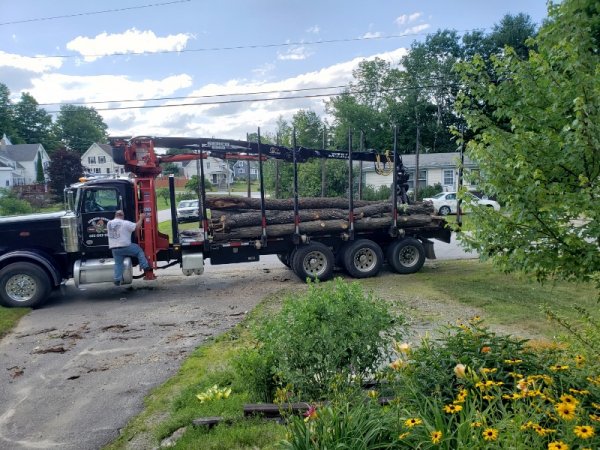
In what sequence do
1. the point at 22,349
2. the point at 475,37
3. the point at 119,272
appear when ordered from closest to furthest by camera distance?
the point at 22,349 < the point at 119,272 < the point at 475,37

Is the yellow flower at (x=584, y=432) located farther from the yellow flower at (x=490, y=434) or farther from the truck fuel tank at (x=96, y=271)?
the truck fuel tank at (x=96, y=271)

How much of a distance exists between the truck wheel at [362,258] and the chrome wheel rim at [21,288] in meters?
6.65

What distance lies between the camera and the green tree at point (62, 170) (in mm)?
42906

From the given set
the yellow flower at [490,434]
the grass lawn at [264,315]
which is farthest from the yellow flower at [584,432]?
the grass lawn at [264,315]

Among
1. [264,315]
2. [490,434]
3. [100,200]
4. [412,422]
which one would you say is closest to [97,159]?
[100,200]

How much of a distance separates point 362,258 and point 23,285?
23.8 feet

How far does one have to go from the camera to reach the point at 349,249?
11.9 meters

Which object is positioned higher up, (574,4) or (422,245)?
(574,4)

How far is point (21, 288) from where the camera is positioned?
9.88 m

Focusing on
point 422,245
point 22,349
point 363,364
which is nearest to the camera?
point 363,364

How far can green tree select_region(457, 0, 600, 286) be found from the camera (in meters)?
3.71

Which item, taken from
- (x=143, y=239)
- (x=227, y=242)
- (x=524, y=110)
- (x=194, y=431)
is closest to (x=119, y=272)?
(x=143, y=239)

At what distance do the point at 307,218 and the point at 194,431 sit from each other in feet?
25.9

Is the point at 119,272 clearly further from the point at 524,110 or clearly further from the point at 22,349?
the point at 524,110
